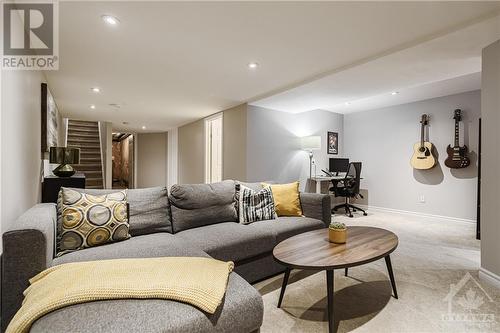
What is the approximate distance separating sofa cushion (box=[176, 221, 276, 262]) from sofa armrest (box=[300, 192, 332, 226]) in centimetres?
75

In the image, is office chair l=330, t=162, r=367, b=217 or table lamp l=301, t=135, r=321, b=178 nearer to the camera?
table lamp l=301, t=135, r=321, b=178

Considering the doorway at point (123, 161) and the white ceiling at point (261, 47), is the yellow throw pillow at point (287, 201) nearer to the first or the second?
the white ceiling at point (261, 47)

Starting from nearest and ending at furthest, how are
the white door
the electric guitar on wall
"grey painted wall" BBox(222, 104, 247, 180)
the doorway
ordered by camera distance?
the electric guitar on wall
"grey painted wall" BBox(222, 104, 247, 180)
the white door
the doorway

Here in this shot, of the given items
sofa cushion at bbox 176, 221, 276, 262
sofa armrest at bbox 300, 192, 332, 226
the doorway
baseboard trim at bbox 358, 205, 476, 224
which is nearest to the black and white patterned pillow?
sofa cushion at bbox 176, 221, 276, 262

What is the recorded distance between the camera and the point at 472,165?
4.18 m

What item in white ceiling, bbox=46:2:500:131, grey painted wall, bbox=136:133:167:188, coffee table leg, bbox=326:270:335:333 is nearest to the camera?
coffee table leg, bbox=326:270:335:333

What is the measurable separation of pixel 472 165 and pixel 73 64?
19.9 feet

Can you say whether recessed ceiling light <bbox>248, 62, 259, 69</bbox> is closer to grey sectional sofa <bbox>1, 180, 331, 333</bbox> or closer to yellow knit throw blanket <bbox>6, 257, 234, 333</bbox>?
grey sectional sofa <bbox>1, 180, 331, 333</bbox>

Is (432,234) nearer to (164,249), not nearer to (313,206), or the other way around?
(313,206)

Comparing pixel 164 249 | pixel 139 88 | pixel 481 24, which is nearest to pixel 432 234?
pixel 481 24

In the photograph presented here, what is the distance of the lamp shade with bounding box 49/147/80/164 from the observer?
2695mm

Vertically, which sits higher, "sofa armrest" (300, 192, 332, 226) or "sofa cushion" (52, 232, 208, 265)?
"sofa armrest" (300, 192, 332, 226)

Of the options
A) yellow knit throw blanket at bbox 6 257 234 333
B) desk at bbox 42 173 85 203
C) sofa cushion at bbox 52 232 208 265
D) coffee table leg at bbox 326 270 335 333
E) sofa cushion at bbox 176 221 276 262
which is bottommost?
coffee table leg at bbox 326 270 335 333

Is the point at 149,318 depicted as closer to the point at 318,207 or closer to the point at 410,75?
the point at 318,207
